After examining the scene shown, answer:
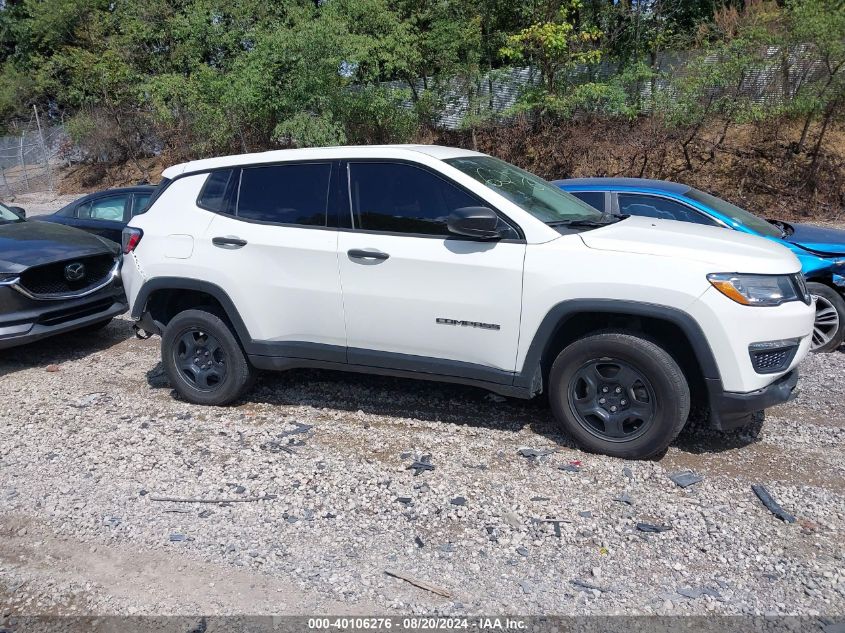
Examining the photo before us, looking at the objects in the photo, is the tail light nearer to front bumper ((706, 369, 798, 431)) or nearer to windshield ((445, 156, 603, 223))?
windshield ((445, 156, 603, 223))

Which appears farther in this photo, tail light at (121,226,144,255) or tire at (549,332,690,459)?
tail light at (121,226,144,255)

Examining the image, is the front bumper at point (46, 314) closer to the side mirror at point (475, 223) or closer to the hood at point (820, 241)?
the side mirror at point (475, 223)

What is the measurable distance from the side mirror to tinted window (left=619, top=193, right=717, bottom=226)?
9.15ft

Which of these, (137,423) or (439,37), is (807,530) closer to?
(137,423)

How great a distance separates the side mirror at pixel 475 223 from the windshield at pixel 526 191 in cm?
31

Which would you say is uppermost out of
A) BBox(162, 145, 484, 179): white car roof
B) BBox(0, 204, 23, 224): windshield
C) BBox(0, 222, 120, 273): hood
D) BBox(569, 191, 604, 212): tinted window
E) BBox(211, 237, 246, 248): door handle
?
BBox(162, 145, 484, 179): white car roof

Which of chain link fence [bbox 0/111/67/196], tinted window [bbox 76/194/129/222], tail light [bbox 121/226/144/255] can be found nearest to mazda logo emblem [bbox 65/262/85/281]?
tail light [bbox 121/226/144/255]

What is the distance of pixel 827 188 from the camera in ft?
45.7

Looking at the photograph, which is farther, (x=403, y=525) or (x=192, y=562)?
(x=403, y=525)

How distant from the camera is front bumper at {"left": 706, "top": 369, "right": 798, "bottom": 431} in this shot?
4.04 m

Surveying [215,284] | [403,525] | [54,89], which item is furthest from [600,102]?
[54,89]

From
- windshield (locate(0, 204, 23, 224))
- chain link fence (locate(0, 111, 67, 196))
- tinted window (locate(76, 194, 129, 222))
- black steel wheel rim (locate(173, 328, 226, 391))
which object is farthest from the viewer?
chain link fence (locate(0, 111, 67, 196))

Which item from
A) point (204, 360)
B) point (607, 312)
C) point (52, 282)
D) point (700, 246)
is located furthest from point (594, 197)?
point (52, 282)

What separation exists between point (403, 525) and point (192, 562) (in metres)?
1.11
